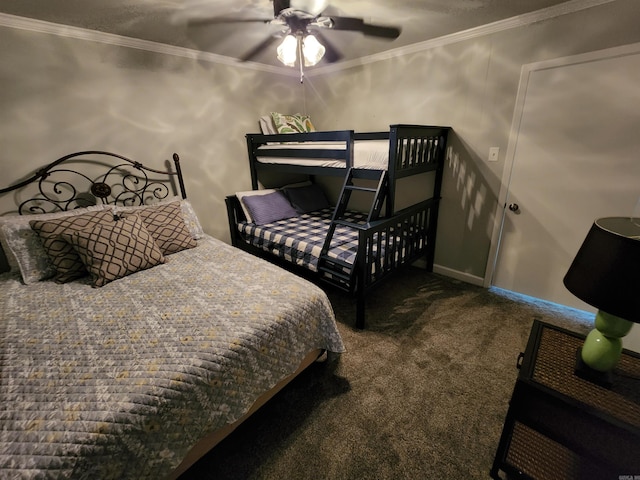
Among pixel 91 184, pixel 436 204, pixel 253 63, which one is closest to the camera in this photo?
pixel 91 184

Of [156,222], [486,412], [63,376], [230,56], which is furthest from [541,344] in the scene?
[230,56]

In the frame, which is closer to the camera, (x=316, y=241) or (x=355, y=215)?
(x=316, y=241)

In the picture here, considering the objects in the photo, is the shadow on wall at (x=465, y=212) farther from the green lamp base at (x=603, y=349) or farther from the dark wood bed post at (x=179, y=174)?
the dark wood bed post at (x=179, y=174)

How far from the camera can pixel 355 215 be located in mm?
3125

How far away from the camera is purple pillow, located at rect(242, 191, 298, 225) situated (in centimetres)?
287

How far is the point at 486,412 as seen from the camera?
145 centimetres

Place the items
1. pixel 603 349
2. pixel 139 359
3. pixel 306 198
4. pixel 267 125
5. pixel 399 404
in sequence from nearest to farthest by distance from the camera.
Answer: pixel 603 349, pixel 139 359, pixel 399 404, pixel 267 125, pixel 306 198

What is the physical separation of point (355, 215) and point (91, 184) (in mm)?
2440

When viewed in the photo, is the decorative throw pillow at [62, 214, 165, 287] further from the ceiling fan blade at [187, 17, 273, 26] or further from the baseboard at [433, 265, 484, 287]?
the baseboard at [433, 265, 484, 287]

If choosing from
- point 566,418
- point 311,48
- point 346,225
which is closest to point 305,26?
point 311,48

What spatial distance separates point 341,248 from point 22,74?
2.49 meters

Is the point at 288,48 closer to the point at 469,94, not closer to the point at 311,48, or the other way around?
the point at 311,48

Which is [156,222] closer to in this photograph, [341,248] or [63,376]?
[63,376]

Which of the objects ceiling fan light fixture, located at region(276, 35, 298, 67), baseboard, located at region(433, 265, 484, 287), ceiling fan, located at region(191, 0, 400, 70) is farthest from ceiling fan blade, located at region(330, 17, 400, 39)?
baseboard, located at region(433, 265, 484, 287)
